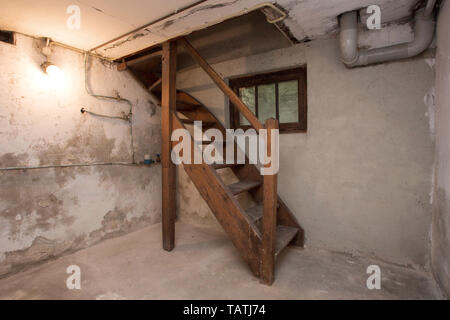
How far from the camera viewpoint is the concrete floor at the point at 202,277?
1650mm

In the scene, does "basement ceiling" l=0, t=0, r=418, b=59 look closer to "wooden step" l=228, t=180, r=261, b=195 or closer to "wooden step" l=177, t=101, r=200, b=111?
"wooden step" l=177, t=101, r=200, b=111

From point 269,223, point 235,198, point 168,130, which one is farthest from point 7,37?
point 269,223

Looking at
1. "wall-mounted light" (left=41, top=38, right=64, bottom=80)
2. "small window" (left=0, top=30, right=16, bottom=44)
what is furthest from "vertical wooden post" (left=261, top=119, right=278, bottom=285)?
"small window" (left=0, top=30, right=16, bottom=44)

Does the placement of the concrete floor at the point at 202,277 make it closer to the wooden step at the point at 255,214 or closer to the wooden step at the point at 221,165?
the wooden step at the point at 255,214

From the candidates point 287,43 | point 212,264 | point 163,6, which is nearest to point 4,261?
point 212,264

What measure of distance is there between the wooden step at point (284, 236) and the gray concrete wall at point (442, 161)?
1079mm

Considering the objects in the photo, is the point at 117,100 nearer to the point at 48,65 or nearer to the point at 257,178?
the point at 48,65

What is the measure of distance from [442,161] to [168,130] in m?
2.32

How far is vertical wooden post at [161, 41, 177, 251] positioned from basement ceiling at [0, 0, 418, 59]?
7.6 inches

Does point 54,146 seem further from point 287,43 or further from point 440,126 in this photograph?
point 440,126

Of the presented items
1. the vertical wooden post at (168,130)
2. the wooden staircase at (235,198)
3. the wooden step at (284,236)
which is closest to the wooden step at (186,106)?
the wooden staircase at (235,198)

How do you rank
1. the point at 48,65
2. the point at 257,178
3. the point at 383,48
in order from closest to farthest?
the point at 383,48 → the point at 48,65 → the point at 257,178

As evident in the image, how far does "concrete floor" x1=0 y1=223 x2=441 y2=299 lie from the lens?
1.65m

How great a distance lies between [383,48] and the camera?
192 cm
